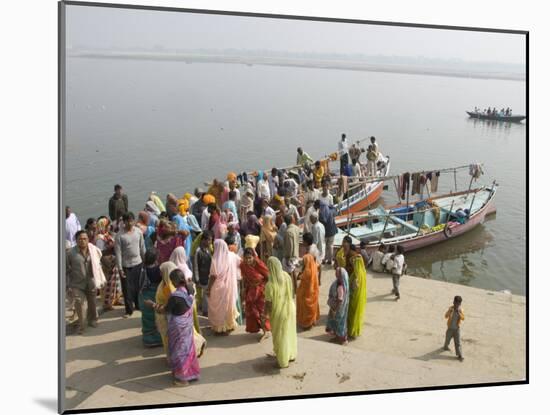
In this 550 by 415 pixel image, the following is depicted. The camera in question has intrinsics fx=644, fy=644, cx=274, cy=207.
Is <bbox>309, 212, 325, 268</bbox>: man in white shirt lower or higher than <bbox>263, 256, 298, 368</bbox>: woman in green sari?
higher

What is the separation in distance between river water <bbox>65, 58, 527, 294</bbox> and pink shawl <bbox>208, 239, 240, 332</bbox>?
2.22 metres

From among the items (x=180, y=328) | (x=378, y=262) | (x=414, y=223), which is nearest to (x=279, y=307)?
(x=180, y=328)

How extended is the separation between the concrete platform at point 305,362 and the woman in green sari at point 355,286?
213 mm

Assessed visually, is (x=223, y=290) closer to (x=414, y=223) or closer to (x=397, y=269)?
(x=397, y=269)

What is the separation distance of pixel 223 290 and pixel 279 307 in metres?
0.80

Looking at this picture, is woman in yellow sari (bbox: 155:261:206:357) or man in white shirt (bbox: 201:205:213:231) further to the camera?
man in white shirt (bbox: 201:205:213:231)

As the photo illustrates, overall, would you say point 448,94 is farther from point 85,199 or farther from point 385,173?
point 85,199

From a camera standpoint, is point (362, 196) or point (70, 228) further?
point (362, 196)

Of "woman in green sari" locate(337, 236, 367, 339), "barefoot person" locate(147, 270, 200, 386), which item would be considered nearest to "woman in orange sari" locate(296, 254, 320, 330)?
"woman in green sari" locate(337, 236, 367, 339)

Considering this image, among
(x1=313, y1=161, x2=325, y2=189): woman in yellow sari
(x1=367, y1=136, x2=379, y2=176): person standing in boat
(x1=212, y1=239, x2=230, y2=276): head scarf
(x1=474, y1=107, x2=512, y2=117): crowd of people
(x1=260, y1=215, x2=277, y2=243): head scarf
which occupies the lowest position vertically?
(x1=212, y1=239, x2=230, y2=276): head scarf

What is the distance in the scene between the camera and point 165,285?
6.03m

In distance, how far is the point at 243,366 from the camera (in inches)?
254

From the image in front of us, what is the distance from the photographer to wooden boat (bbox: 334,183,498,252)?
1227 centimetres

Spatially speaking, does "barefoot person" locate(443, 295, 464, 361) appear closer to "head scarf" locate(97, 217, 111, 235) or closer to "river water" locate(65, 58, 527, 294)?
"river water" locate(65, 58, 527, 294)
